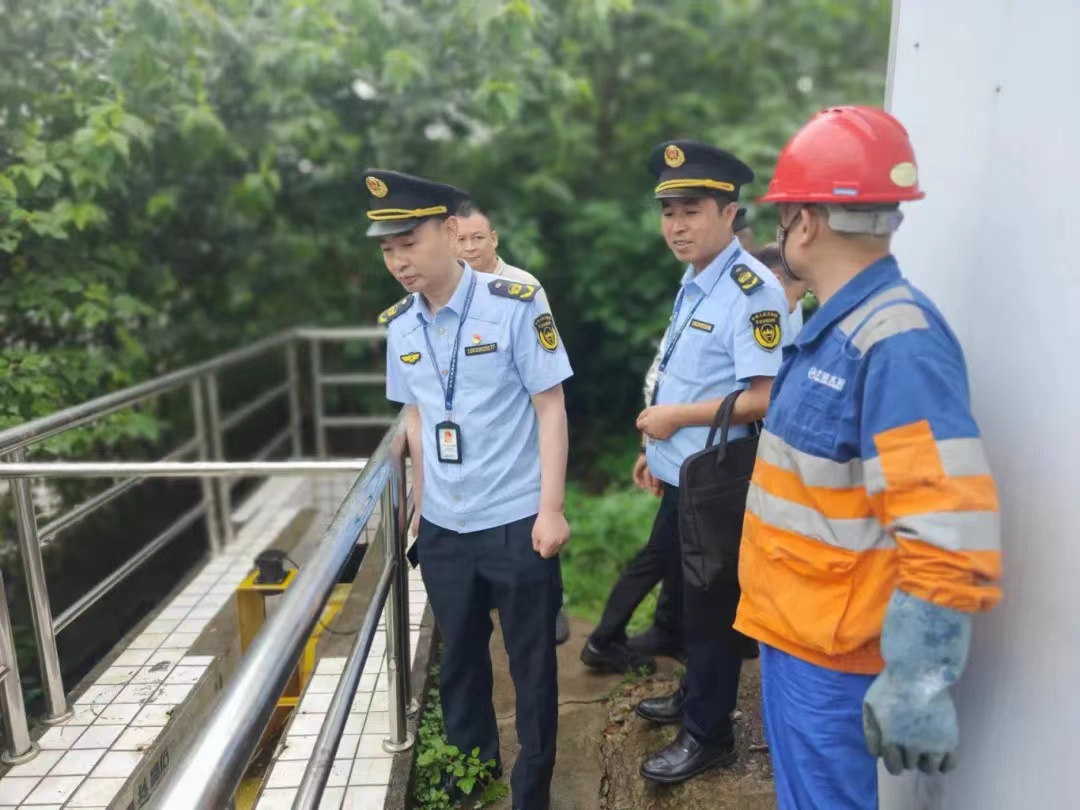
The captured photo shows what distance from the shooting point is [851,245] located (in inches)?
53.5

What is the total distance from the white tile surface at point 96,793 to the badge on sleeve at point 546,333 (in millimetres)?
1823

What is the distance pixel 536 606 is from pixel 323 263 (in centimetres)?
432

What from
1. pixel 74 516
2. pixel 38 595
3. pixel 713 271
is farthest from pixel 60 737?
pixel 713 271

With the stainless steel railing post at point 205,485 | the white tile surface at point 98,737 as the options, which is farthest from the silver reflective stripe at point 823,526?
the stainless steel railing post at point 205,485

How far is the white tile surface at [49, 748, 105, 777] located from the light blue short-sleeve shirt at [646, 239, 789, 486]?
6.42ft

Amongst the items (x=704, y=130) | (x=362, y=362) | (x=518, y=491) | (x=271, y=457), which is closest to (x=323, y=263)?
(x=362, y=362)

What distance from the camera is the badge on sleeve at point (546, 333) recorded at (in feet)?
6.61

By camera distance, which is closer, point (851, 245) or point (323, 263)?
point (851, 245)

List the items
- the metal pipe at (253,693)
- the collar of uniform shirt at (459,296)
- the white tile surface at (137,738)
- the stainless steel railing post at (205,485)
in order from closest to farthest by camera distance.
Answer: the metal pipe at (253,693) → the collar of uniform shirt at (459,296) → the white tile surface at (137,738) → the stainless steel railing post at (205,485)

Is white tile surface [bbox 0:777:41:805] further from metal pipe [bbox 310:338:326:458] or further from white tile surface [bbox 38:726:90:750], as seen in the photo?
metal pipe [bbox 310:338:326:458]

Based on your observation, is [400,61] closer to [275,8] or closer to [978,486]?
[275,8]

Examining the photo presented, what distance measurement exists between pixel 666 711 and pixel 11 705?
6.53ft

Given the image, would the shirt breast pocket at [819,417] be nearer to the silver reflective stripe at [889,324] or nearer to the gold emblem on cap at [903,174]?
the silver reflective stripe at [889,324]

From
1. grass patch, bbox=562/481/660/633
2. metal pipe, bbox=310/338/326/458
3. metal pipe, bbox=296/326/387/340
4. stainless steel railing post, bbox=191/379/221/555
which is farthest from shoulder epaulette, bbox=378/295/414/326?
metal pipe, bbox=310/338/326/458
